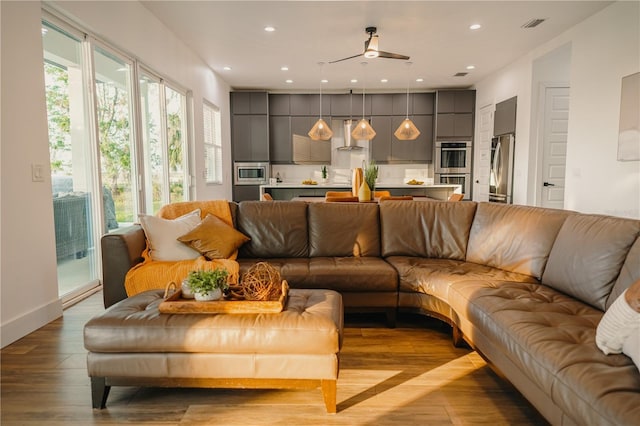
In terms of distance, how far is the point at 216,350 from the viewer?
1696mm

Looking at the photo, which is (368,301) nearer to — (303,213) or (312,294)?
(312,294)

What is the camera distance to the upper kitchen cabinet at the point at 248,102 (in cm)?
810

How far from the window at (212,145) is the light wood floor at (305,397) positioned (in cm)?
478

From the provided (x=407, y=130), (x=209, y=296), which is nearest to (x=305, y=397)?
(x=209, y=296)

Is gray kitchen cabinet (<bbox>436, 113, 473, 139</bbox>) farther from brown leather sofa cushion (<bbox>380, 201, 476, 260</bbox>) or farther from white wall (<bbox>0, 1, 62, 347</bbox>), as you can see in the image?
white wall (<bbox>0, 1, 62, 347</bbox>)

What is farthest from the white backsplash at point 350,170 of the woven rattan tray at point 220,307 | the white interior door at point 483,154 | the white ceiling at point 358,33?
the woven rattan tray at point 220,307

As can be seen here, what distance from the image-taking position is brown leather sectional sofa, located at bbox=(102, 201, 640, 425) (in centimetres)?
138

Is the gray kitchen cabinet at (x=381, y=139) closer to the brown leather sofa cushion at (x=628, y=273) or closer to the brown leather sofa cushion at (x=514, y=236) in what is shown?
the brown leather sofa cushion at (x=514, y=236)

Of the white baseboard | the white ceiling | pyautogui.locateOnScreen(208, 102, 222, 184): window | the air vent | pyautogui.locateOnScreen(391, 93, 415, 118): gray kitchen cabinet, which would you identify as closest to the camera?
the white baseboard

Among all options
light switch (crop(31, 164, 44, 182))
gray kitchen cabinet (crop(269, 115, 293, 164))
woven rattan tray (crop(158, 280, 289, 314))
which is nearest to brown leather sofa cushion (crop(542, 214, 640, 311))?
woven rattan tray (crop(158, 280, 289, 314))

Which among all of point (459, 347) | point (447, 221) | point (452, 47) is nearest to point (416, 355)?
point (459, 347)

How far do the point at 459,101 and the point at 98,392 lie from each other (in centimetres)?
799

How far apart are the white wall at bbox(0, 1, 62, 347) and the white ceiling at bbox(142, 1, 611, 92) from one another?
184 cm

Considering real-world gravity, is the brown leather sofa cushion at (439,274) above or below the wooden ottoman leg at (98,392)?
above
